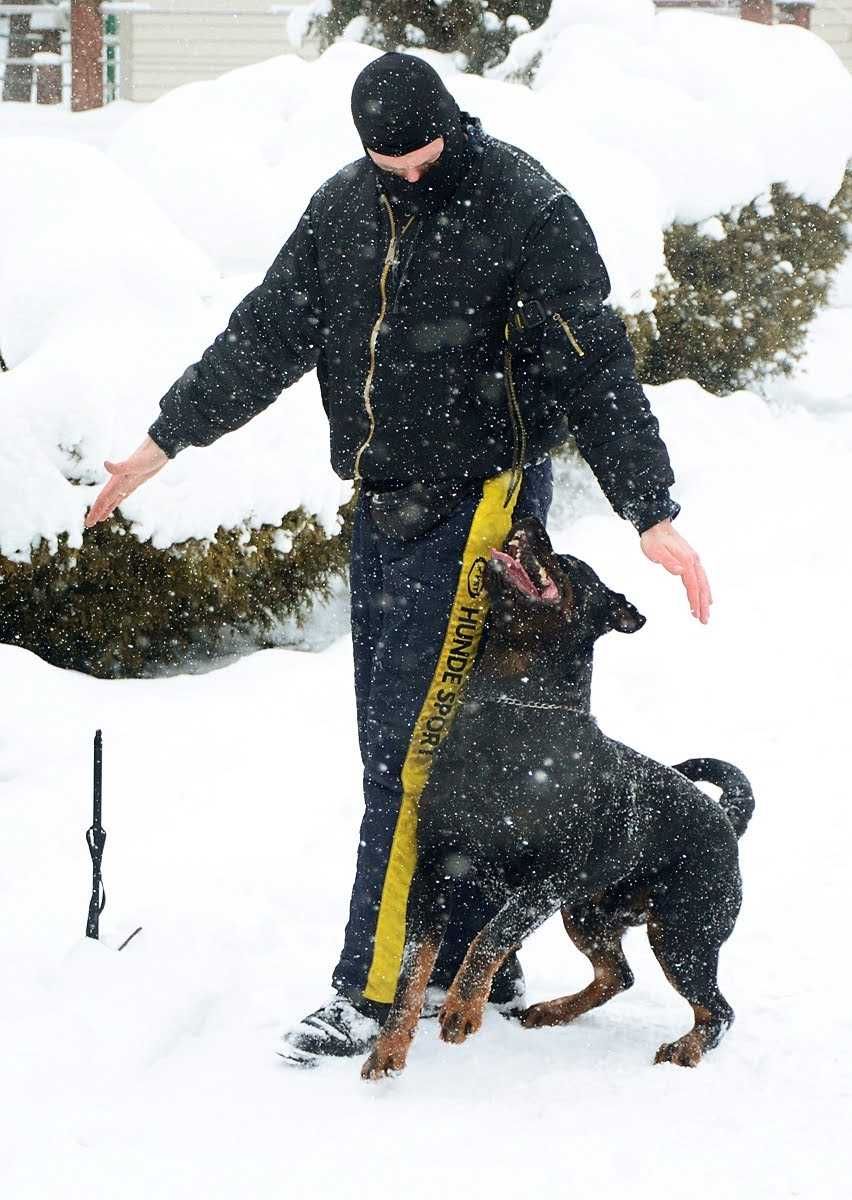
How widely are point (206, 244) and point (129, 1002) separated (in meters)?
4.59

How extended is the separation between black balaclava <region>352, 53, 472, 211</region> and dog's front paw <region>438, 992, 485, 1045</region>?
1501 millimetres

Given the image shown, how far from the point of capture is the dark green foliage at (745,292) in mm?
8023

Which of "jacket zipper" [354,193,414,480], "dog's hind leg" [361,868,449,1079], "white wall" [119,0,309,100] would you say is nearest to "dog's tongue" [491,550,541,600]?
"jacket zipper" [354,193,414,480]

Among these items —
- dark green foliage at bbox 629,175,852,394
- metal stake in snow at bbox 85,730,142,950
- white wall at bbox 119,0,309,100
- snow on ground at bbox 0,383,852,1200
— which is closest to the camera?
snow on ground at bbox 0,383,852,1200

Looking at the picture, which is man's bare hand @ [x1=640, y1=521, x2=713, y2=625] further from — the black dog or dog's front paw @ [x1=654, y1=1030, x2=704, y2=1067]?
dog's front paw @ [x1=654, y1=1030, x2=704, y2=1067]

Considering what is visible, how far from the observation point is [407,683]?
277 cm

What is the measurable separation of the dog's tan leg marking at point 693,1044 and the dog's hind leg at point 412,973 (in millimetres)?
532

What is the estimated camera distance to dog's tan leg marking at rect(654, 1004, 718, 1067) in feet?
9.20

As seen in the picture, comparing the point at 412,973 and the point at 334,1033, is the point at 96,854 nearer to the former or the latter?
the point at 334,1033

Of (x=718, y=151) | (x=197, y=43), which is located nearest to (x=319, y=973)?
(x=718, y=151)

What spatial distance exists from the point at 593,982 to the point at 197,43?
17.9 metres

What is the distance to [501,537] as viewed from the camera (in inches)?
108

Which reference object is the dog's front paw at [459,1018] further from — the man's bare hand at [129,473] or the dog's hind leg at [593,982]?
the man's bare hand at [129,473]

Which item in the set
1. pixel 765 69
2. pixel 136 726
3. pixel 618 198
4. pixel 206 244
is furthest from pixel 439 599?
pixel 765 69
